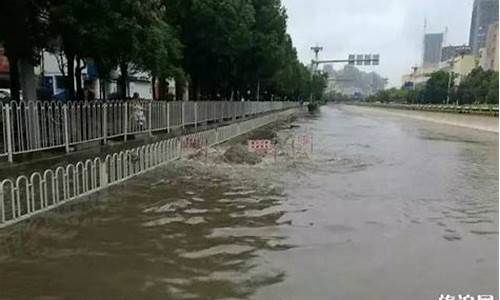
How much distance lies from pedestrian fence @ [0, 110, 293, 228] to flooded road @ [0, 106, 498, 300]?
264 millimetres

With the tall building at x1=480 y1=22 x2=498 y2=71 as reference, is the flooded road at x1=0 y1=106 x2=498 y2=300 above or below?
below

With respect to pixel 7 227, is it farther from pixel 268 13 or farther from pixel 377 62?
pixel 377 62

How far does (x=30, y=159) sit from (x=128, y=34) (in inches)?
141

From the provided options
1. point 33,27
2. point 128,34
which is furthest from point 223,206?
point 33,27

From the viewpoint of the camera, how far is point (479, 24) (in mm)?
86438

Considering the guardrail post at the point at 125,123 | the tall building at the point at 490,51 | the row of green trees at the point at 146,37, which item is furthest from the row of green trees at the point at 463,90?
the guardrail post at the point at 125,123

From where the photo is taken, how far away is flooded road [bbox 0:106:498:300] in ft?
17.8

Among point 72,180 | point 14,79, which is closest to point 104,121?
point 14,79

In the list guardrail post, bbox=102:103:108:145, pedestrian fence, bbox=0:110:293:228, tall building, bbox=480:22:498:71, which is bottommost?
pedestrian fence, bbox=0:110:293:228

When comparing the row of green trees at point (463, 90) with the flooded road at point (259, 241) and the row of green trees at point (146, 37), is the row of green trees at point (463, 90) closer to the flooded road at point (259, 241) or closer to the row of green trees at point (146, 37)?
the row of green trees at point (146, 37)

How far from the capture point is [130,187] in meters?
10.4

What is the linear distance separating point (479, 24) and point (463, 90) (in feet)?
71.8

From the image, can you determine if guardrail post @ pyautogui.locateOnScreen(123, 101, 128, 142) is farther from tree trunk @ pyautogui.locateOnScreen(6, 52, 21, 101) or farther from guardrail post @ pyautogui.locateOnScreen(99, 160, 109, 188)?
guardrail post @ pyautogui.locateOnScreen(99, 160, 109, 188)

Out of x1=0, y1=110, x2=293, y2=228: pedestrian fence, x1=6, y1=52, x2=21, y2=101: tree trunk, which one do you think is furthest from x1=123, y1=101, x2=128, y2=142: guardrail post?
x1=6, y1=52, x2=21, y2=101: tree trunk
